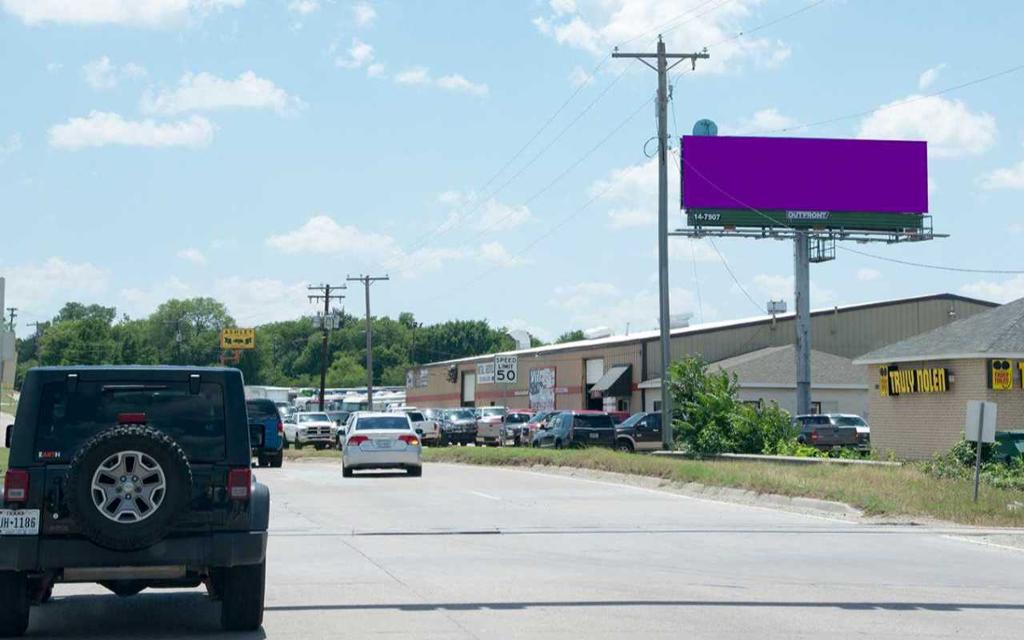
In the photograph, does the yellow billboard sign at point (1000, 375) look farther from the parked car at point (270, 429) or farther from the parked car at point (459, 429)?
the parked car at point (459, 429)

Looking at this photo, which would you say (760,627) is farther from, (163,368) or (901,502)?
(901,502)

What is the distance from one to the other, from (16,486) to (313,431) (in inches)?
1845

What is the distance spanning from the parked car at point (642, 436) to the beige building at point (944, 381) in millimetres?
8190

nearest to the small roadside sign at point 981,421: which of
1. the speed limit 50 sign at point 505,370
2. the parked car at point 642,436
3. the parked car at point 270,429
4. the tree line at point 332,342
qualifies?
the parked car at point 270,429

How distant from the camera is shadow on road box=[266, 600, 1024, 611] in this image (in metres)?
11.4

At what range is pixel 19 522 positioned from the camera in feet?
30.5

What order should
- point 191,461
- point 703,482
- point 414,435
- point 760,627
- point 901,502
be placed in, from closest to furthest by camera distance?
point 191,461
point 760,627
point 901,502
point 703,482
point 414,435

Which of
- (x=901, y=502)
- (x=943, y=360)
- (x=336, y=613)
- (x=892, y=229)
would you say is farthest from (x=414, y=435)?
(x=892, y=229)

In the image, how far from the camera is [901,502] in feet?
74.2

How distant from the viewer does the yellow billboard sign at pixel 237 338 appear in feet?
315

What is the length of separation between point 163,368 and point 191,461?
74 cm

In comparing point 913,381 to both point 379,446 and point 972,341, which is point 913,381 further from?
point 379,446

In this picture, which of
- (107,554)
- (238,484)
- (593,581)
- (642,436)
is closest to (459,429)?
(642,436)

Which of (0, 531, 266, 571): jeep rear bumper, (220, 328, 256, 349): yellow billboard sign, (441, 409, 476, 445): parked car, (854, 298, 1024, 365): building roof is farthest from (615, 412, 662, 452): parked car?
(220, 328, 256, 349): yellow billboard sign
